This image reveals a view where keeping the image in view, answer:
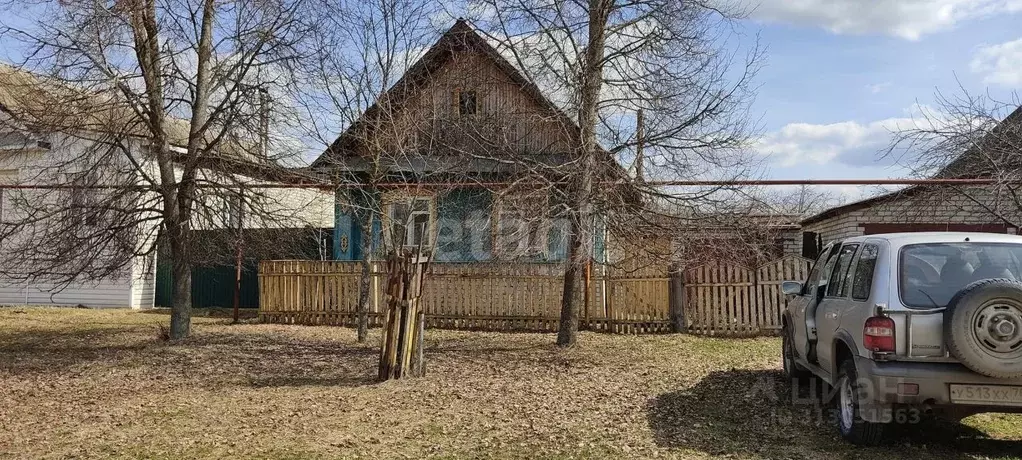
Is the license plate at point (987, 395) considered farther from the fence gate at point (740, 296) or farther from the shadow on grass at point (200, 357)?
the fence gate at point (740, 296)

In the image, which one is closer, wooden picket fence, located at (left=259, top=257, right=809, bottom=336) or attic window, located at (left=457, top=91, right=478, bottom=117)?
attic window, located at (left=457, top=91, right=478, bottom=117)

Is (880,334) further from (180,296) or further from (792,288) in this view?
(180,296)

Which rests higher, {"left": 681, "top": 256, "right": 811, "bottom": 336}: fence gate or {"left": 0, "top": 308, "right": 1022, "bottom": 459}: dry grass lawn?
{"left": 681, "top": 256, "right": 811, "bottom": 336}: fence gate

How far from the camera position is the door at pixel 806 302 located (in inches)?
275

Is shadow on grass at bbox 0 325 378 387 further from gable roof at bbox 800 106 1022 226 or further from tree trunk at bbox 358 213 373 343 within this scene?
gable roof at bbox 800 106 1022 226

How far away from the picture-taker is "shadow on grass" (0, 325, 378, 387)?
8.85m

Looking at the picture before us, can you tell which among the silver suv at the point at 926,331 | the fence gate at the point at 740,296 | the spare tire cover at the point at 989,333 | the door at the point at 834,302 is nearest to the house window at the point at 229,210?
the fence gate at the point at 740,296

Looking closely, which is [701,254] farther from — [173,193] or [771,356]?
[173,193]

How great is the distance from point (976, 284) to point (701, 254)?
577 centimetres

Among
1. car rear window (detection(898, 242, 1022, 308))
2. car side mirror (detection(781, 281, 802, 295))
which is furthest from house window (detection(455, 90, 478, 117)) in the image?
car rear window (detection(898, 242, 1022, 308))

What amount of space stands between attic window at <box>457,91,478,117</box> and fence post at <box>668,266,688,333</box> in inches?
186

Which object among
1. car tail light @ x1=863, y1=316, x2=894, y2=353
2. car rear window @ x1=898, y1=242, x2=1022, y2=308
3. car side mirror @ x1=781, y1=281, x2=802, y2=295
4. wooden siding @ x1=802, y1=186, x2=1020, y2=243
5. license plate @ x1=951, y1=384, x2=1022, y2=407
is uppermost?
wooden siding @ x1=802, y1=186, x2=1020, y2=243

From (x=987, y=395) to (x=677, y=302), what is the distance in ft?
26.7

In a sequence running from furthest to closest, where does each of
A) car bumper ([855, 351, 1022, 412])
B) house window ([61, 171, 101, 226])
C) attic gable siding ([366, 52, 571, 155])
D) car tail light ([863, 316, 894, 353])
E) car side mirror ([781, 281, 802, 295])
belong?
1. house window ([61, 171, 101, 226])
2. attic gable siding ([366, 52, 571, 155])
3. car side mirror ([781, 281, 802, 295])
4. car tail light ([863, 316, 894, 353])
5. car bumper ([855, 351, 1022, 412])
